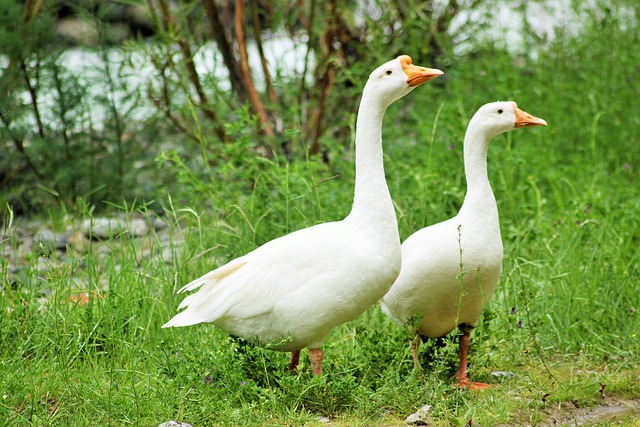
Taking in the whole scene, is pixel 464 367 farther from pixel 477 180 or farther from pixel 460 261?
pixel 477 180

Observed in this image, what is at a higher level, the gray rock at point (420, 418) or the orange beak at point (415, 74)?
the orange beak at point (415, 74)

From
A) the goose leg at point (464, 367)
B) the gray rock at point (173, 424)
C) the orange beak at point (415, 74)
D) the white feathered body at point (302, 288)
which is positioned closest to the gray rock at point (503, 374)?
the goose leg at point (464, 367)

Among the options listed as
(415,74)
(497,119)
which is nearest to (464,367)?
(497,119)

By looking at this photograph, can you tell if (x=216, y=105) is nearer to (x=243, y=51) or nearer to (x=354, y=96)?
(x=243, y=51)

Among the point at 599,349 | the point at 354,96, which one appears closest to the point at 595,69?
the point at 354,96

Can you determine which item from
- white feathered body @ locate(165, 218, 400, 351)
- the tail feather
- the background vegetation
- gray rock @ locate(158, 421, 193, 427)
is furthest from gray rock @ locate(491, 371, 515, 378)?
gray rock @ locate(158, 421, 193, 427)

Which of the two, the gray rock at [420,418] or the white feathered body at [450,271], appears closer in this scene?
the gray rock at [420,418]

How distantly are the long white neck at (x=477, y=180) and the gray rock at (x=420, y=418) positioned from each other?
36.8 inches

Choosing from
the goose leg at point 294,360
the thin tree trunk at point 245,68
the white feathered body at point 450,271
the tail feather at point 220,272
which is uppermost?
the thin tree trunk at point 245,68

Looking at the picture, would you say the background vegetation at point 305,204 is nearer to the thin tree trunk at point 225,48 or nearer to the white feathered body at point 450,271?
the thin tree trunk at point 225,48

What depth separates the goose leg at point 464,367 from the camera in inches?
156

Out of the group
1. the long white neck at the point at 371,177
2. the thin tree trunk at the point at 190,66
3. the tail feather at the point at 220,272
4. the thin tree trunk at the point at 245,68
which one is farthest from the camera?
the thin tree trunk at the point at 245,68

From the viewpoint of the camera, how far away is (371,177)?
3691 mm

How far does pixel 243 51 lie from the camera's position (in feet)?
22.2
